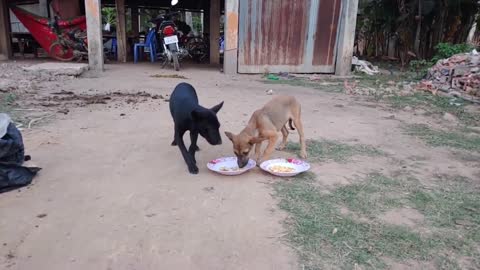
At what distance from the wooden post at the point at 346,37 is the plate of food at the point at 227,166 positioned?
8.14 metres

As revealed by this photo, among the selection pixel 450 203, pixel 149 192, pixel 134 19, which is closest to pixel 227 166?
pixel 149 192

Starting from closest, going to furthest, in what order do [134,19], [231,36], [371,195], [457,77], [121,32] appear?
[371,195] < [457,77] < [231,36] < [121,32] < [134,19]

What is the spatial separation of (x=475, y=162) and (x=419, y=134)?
3.50 ft

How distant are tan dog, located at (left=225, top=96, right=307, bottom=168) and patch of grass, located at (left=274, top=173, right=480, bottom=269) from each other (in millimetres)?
443

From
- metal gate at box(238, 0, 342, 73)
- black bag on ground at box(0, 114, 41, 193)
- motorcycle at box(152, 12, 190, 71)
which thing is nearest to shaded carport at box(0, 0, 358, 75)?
metal gate at box(238, 0, 342, 73)

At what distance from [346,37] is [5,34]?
10899 millimetres

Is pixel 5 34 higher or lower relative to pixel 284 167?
higher

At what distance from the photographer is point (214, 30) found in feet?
43.6

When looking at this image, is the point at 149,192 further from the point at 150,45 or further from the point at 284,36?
the point at 150,45

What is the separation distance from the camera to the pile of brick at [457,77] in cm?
816

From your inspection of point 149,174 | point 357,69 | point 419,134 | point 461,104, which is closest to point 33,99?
point 149,174

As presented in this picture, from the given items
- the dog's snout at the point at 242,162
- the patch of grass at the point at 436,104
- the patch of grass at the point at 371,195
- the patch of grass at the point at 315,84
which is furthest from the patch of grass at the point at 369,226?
the patch of grass at the point at 315,84

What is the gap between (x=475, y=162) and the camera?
13.8 ft

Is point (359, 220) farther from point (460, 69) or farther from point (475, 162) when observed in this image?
point (460, 69)
